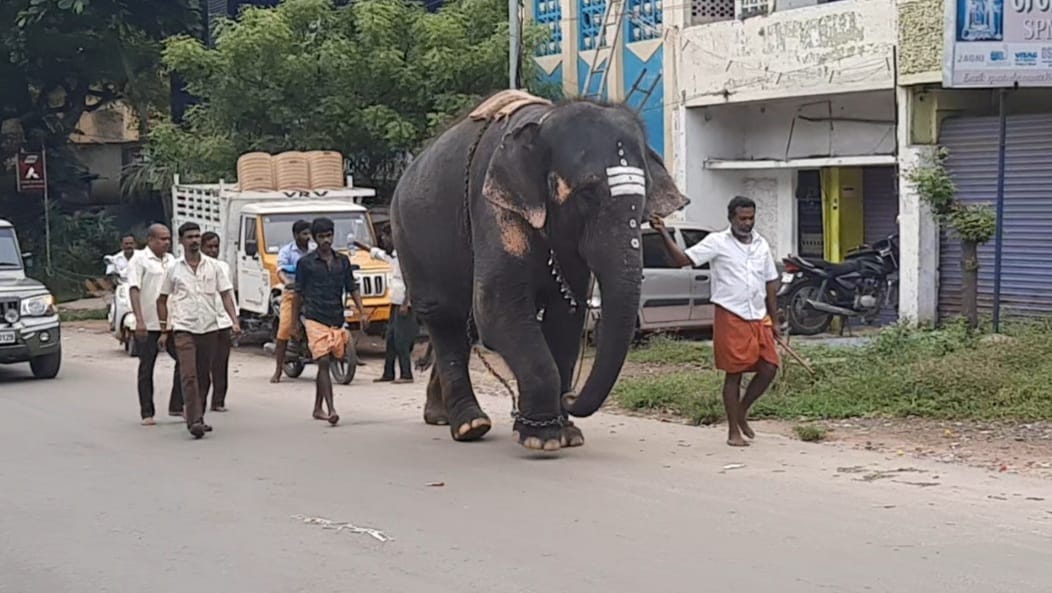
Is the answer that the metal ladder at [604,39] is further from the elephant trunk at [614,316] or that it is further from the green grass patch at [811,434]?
the elephant trunk at [614,316]

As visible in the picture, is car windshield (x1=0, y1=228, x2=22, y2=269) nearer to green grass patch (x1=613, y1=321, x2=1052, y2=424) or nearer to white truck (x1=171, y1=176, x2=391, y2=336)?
white truck (x1=171, y1=176, x2=391, y2=336)

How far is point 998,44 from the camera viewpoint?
14898 millimetres

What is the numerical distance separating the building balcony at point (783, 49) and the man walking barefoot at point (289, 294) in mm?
6615

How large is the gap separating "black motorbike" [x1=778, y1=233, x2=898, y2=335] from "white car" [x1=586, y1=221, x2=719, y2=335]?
984 mm

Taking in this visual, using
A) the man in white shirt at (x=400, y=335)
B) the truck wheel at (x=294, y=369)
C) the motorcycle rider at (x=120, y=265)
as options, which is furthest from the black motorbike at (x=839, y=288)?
the motorcycle rider at (x=120, y=265)

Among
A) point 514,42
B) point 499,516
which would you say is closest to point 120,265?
point 514,42

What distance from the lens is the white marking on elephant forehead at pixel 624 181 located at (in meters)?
9.28

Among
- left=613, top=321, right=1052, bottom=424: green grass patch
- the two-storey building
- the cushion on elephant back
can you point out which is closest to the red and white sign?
the two-storey building

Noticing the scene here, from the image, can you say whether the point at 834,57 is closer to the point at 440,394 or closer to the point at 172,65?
the point at 440,394

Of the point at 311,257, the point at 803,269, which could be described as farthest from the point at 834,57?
the point at 311,257

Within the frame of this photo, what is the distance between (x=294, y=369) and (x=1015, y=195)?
26.9 feet

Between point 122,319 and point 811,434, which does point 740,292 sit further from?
point 122,319

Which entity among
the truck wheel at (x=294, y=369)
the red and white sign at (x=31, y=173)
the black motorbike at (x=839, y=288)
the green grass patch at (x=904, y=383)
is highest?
the red and white sign at (x=31, y=173)

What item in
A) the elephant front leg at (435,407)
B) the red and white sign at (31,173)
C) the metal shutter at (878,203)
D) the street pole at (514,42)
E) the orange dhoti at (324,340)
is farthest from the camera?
the red and white sign at (31,173)
